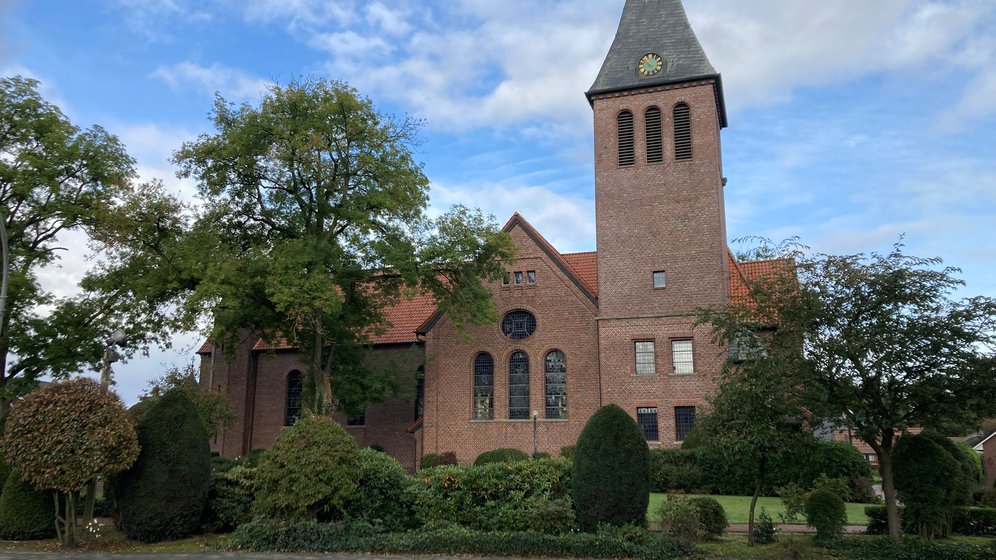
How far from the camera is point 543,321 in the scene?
104 ft

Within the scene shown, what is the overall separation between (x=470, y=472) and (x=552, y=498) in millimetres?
1867

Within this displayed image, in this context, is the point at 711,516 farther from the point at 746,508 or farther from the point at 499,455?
the point at 499,455

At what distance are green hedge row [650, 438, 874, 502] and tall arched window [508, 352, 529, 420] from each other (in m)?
6.85

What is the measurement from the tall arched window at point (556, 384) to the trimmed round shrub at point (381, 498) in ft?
49.4

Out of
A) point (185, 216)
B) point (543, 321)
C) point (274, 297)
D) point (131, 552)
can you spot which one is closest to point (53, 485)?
point (131, 552)

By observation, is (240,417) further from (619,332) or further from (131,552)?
(131,552)

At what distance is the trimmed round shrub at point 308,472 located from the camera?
49.1 feet

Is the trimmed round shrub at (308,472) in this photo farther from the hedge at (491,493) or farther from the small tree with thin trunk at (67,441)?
the small tree with thin trunk at (67,441)

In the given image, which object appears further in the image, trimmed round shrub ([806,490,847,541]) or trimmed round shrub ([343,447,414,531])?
trimmed round shrub ([343,447,414,531])

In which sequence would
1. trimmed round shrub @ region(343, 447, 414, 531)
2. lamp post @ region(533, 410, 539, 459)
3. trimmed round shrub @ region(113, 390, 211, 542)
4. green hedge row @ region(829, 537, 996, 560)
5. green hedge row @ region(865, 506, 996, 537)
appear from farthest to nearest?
1. lamp post @ region(533, 410, 539, 459)
2. green hedge row @ region(865, 506, 996, 537)
3. trimmed round shrub @ region(343, 447, 414, 531)
4. trimmed round shrub @ region(113, 390, 211, 542)
5. green hedge row @ region(829, 537, 996, 560)

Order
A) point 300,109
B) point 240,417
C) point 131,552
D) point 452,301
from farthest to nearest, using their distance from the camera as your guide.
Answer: point 240,417 → point 452,301 → point 300,109 → point 131,552

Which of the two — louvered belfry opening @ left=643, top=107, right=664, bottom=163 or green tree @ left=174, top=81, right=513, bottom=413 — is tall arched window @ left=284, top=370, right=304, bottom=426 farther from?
louvered belfry opening @ left=643, top=107, right=664, bottom=163

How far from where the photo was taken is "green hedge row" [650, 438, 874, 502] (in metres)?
24.6

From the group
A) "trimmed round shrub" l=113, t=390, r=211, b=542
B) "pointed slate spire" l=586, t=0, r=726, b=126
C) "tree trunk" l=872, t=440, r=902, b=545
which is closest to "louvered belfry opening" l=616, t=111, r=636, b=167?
"pointed slate spire" l=586, t=0, r=726, b=126
